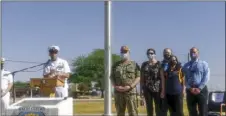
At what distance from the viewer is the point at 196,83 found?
874 centimetres

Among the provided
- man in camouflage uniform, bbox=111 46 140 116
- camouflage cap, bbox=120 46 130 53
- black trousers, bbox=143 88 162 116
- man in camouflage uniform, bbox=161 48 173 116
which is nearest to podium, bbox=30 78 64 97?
man in camouflage uniform, bbox=111 46 140 116

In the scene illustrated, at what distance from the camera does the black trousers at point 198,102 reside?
28.6 ft

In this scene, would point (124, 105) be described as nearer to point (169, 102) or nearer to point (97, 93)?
point (169, 102)

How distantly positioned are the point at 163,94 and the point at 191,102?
Result: 1.82 feet

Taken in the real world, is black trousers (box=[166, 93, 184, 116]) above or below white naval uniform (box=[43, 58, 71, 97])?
below

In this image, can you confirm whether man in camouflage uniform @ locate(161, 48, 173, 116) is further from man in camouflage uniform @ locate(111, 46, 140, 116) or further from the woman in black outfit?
man in camouflage uniform @ locate(111, 46, 140, 116)

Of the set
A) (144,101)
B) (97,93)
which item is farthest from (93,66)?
(144,101)

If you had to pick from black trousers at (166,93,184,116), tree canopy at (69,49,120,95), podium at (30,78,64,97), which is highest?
tree canopy at (69,49,120,95)

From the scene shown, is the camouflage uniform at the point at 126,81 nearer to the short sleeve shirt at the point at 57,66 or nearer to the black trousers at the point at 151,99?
the black trousers at the point at 151,99

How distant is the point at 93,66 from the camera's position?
6059 centimetres

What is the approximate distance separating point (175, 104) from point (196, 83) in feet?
1.67

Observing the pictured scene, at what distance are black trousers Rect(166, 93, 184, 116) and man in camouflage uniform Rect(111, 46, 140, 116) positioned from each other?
0.61m

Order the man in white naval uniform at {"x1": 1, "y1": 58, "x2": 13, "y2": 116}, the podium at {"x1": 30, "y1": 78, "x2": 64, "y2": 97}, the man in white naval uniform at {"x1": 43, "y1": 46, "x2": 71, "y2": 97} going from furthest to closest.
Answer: the man in white naval uniform at {"x1": 1, "y1": 58, "x2": 13, "y2": 116} → the man in white naval uniform at {"x1": 43, "y1": 46, "x2": 71, "y2": 97} → the podium at {"x1": 30, "y1": 78, "x2": 64, "y2": 97}

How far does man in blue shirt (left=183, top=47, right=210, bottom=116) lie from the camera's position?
8.71 metres
